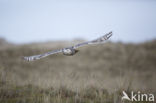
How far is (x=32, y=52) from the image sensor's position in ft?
78.0

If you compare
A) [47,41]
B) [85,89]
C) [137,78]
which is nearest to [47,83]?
[85,89]

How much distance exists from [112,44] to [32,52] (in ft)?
29.8

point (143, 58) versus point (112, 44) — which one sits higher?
point (112, 44)

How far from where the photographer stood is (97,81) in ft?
20.9

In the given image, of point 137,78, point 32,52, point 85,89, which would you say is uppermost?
point 32,52

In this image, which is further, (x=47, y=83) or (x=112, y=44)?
→ (x=112, y=44)

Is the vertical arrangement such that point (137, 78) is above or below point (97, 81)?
below

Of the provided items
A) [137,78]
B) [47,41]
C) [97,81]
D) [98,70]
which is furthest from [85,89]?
[47,41]

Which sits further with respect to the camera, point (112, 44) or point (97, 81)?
point (112, 44)

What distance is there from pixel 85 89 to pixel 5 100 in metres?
2.16

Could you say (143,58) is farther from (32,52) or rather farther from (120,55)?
(32,52)

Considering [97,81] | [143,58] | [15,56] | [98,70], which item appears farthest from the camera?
[15,56]

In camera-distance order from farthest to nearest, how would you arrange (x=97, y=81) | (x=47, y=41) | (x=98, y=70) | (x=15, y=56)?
(x=47, y=41) < (x=15, y=56) < (x=98, y=70) < (x=97, y=81)

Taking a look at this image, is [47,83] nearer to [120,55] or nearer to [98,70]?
[98,70]
